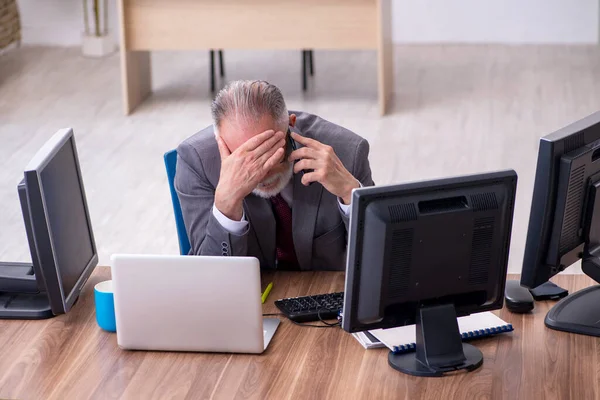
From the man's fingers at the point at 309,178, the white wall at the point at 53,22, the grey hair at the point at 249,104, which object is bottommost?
the white wall at the point at 53,22

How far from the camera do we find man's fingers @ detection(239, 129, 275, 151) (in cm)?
244

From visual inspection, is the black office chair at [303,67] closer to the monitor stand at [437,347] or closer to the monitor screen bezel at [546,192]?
the monitor screen bezel at [546,192]

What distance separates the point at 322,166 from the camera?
2475 mm

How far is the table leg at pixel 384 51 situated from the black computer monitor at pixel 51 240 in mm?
3687

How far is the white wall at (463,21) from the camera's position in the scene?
782 cm

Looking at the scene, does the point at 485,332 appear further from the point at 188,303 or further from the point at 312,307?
the point at 188,303

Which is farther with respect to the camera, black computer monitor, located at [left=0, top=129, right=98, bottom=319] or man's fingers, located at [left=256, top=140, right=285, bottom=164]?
man's fingers, located at [left=256, top=140, right=285, bottom=164]

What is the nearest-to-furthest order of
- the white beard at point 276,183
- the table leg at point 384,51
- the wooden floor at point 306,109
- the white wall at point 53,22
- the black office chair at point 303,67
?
A: the white beard at point 276,183 < the wooden floor at point 306,109 < the table leg at point 384,51 < the black office chair at point 303,67 < the white wall at point 53,22

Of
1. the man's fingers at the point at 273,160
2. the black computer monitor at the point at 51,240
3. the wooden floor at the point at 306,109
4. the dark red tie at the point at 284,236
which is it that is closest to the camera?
the black computer monitor at the point at 51,240

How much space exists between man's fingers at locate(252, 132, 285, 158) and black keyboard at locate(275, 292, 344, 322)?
0.37 metres

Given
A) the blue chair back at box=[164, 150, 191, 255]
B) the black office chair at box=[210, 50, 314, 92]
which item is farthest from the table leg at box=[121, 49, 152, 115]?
the blue chair back at box=[164, 150, 191, 255]

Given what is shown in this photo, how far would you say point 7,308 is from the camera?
7.86ft

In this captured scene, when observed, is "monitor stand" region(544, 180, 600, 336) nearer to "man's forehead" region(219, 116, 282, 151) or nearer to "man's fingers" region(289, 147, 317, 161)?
"man's fingers" region(289, 147, 317, 161)

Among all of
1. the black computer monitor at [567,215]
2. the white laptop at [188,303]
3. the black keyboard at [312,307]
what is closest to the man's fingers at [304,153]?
the black keyboard at [312,307]
